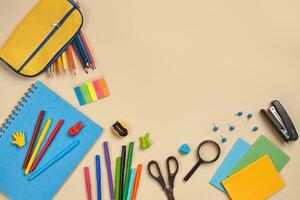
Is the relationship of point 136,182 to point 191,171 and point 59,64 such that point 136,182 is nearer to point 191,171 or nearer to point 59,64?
point 191,171

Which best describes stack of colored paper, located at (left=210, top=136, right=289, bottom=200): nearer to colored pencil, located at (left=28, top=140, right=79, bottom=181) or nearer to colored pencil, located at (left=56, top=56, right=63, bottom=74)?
colored pencil, located at (left=28, top=140, right=79, bottom=181)

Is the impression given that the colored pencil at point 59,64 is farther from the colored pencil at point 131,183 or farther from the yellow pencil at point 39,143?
the colored pencil at point 131,183

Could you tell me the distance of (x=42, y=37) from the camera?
938mm

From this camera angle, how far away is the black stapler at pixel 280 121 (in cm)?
96

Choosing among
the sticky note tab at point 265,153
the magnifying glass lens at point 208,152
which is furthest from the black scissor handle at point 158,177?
the sticky note tab at point 265,153

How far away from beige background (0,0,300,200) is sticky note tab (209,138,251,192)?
0.04ft

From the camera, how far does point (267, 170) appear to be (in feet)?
3.14

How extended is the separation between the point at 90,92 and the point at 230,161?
1.32 feet

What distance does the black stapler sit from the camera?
96cm

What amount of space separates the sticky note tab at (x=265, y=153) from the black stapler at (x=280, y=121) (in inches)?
1.5

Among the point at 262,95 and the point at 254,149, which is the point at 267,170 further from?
the point at 262,95

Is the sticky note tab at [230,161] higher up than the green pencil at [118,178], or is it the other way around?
the sticky note tab at [230,161]

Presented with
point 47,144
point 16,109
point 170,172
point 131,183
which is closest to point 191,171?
point 170,172

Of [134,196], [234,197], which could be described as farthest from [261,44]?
[134,196]
